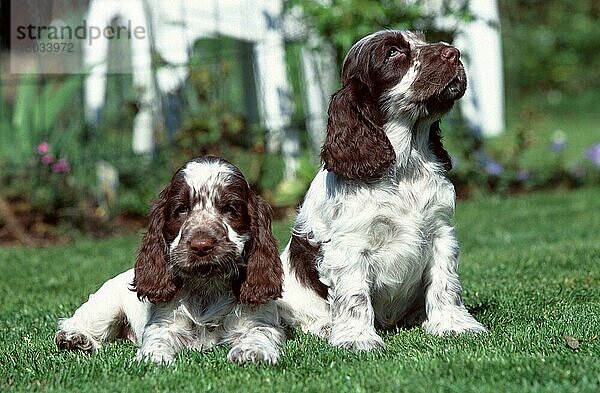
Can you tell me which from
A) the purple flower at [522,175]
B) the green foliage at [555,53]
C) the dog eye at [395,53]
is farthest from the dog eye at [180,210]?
the green foliage at [555,53]

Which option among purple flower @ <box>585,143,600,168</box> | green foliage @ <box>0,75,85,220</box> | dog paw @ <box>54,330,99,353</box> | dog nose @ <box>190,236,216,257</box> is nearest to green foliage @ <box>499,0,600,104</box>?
purple flower @ <box>585,143,600,168</box>

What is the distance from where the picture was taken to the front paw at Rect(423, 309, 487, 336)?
209 inches

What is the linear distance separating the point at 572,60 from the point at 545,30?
1125mm

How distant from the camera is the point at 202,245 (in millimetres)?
4820

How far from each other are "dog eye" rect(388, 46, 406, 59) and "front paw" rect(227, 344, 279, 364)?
1.61 metres

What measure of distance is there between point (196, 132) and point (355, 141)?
5.80m

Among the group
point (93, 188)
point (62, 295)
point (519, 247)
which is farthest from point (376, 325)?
point (93, 188)

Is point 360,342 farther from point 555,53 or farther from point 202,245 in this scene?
point 555,53

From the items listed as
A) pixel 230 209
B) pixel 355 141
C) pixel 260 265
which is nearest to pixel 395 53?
pixel 355 141

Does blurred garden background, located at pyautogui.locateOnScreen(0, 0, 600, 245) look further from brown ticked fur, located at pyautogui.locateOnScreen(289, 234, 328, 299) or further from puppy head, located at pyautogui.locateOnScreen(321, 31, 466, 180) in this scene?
puppy head, located at pyautogui.locateOnScreen(321, 31, 466, 180)

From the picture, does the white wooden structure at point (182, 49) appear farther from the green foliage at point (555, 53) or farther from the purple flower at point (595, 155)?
the green foliage at point (555, 53)

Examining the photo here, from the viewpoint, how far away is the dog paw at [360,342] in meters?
5.03

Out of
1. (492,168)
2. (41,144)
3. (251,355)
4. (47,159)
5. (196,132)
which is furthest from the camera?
(492,168)

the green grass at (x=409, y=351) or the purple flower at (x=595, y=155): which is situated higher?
the purple flower at (x=595, y=155)
